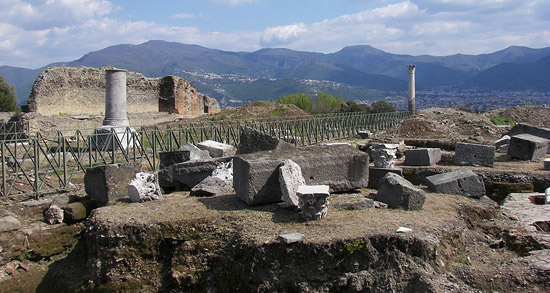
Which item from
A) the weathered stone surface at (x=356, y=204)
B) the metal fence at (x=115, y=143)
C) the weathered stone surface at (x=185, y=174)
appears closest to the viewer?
the weathered stone surface at (x=356, y=204)

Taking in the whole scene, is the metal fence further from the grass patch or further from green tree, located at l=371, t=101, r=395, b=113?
green tree, located at l=371, t=101, r=395, b=113

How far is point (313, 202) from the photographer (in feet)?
22.8

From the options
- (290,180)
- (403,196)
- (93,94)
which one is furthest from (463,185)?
(93,94)

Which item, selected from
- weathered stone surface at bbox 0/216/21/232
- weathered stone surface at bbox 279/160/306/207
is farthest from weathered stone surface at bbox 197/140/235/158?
weathered stone surface at bbox 0/216/21/232

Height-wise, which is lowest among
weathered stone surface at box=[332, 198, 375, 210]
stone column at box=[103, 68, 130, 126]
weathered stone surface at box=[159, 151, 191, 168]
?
weathered stone surface at box=[332, 198, 375, 210]

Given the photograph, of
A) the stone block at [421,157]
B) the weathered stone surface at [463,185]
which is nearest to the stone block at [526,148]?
the stone block at [421,157]

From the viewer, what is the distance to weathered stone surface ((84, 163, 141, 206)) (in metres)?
9.17

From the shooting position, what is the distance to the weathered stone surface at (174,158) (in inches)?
416

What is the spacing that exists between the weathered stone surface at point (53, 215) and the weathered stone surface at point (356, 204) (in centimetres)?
535

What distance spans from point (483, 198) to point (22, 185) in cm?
1005

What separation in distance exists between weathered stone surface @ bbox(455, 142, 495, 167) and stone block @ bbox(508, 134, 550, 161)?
6.22ft

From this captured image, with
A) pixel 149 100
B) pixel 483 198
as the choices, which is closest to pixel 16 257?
pixel 483 198

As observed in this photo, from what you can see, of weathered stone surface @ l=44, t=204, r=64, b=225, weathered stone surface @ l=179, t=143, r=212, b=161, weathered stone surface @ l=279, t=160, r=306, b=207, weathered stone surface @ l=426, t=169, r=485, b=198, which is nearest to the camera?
weathered stone surface @ l=279, t=160, r=306, b=207

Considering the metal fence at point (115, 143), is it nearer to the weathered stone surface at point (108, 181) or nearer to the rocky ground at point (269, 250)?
the weathered stone surface at point (108, 181)
